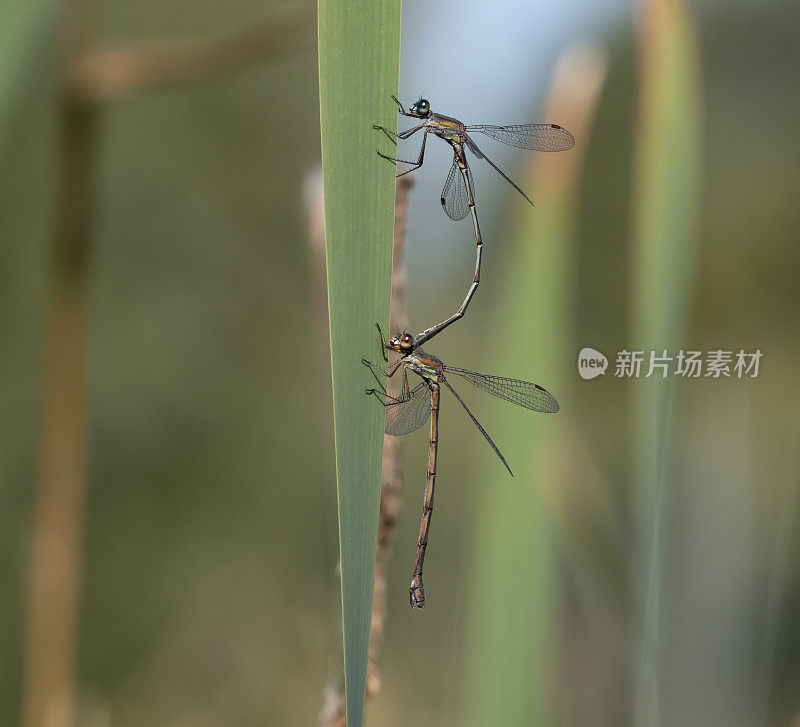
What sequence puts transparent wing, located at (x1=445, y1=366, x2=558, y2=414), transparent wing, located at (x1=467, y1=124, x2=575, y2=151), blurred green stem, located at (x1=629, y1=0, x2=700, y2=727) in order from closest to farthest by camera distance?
blurred green stem, located at (x1=629, y1=0, x2=700, y2=727) → transparent wing, located at (x1=445, y1=366, x2=558, y2=414) → transparent wing, located at (x1=467, y1=124, x2=575, y2=151)

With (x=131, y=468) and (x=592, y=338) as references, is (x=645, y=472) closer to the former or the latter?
A: (x=592, y=338)

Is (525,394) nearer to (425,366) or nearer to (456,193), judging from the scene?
(425,366)

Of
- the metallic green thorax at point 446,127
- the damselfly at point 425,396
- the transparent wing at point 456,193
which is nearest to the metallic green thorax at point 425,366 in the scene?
the damselfly at point 425,396

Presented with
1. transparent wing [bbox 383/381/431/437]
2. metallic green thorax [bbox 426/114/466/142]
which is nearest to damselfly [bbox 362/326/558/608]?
transparent wing [bbox 383/381/431/437]

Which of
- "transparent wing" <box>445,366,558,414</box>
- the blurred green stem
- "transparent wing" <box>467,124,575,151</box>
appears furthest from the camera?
"transparent wing" <box>467,124,575,151</box>

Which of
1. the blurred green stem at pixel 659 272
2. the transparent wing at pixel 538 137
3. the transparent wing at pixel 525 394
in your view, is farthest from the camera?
the transparent wing at pixel 538 137

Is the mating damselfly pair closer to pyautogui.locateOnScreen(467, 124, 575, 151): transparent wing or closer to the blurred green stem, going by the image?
pyautogui.locateOnScreen(467, 124, 575, 151): transparent wing

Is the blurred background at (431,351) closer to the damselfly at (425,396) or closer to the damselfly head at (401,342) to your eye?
the damselfly at (425,396)

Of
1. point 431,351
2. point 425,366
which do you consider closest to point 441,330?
point 425,366
